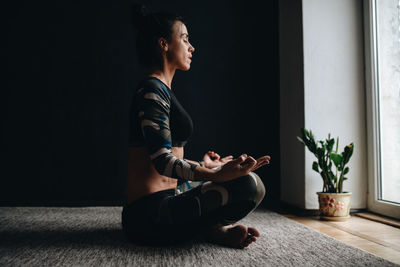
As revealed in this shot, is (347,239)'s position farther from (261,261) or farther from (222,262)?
(222,262)

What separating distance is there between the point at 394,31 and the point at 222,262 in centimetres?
184

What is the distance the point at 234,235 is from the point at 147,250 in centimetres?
35

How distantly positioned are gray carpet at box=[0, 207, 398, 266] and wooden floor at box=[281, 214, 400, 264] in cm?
10

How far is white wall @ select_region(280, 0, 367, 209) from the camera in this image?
2.29 m

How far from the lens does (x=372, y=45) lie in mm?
2266

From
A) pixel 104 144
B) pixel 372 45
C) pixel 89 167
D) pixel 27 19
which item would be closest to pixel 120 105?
pixel 104 144

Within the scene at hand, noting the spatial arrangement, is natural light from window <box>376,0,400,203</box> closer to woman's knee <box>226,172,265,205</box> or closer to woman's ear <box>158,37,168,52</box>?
woman's knee <box>226,172,265,205</box>

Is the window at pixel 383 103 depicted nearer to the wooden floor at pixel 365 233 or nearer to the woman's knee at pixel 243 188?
the wooden floor at pixel 365 233

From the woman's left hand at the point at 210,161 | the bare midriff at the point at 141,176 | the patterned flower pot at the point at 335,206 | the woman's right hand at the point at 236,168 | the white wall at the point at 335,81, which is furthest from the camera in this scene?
the white wall at the point at 335,81

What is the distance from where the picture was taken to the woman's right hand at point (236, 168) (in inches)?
43.3

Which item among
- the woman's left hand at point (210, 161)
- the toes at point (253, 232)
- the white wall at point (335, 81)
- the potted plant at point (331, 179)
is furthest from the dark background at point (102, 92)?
the toes at point (253, 232)

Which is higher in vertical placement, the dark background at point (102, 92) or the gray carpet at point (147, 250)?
the dark background at point (102, 92)

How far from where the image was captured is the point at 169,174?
1.13 m

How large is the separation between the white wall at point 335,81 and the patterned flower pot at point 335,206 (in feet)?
0.77
